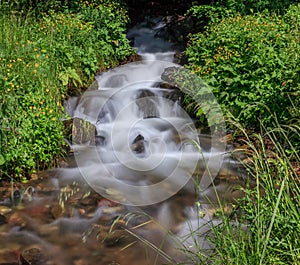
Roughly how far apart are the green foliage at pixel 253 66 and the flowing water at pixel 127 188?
0.72 m

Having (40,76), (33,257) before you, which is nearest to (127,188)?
(33,257)

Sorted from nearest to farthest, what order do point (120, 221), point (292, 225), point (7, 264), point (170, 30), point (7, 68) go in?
point (292, 225) < point (7, 264) < point (120, 221) < point (7, 68) < point (170, 30)

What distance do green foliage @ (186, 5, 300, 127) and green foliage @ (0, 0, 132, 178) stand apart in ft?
6.78

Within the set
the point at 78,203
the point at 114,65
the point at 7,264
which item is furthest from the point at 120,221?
the point at 114,65

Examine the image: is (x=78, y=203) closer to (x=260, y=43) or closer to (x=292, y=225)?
(x=292, y=225)

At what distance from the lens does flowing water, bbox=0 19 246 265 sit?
13.0 feet

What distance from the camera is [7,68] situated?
5887 mm

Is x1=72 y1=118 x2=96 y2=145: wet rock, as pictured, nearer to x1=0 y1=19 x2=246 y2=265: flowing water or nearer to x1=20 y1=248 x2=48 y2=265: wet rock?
x1=0 y1=19 x2=246 y2=265: flowing water

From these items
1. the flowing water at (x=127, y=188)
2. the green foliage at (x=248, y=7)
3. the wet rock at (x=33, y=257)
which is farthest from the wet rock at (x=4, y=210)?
the green foliage at (x=248, y=7)

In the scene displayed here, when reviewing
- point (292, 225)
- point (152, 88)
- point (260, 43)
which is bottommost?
point (292, 225)

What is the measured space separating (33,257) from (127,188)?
1726 millimetres

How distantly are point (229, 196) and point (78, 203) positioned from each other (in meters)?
1.71

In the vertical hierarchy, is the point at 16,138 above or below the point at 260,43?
below

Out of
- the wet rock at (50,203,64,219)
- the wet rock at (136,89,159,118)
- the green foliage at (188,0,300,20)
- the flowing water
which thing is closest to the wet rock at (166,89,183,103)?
the flowing water
